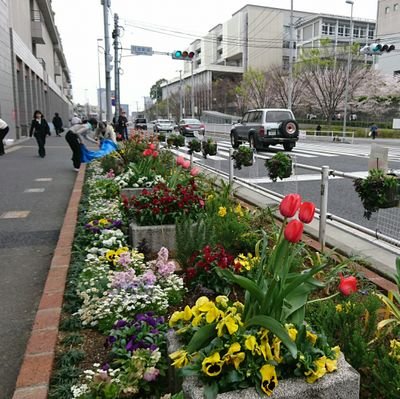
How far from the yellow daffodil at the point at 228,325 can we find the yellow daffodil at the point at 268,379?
20 cm

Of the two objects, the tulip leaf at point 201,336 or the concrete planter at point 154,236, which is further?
the concrete planter at point 154,236

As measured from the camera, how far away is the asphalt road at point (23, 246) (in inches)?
123

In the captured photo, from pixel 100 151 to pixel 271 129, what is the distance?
8746 mm

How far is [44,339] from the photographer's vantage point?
2.90 meters

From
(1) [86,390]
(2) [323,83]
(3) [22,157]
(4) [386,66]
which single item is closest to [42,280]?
(1) [86,390]

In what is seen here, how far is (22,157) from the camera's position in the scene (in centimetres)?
1678

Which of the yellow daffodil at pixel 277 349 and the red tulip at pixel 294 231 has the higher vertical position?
the red tulip at pixel 294 231

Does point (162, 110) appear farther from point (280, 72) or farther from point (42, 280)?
point (42, 280)

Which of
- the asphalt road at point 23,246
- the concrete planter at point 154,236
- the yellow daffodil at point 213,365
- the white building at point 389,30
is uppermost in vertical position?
the white building at point 389,30

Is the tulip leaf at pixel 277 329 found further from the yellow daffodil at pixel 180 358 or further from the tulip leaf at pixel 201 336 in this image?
the yellow daffodil at pixel 180 358

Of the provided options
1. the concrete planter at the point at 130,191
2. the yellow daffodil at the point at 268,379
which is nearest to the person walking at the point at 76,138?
the concrete planter at the point at 130,191

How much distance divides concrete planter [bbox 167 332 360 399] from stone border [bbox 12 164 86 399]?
3.16ft

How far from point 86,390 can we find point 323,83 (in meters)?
50.9

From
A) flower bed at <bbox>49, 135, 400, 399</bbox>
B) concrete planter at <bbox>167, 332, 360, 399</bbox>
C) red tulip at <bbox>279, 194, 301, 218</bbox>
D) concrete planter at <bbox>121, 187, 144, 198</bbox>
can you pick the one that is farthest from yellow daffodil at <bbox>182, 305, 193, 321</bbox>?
concrete planter at <bbox>121, 187, 144, 198</bbox>
